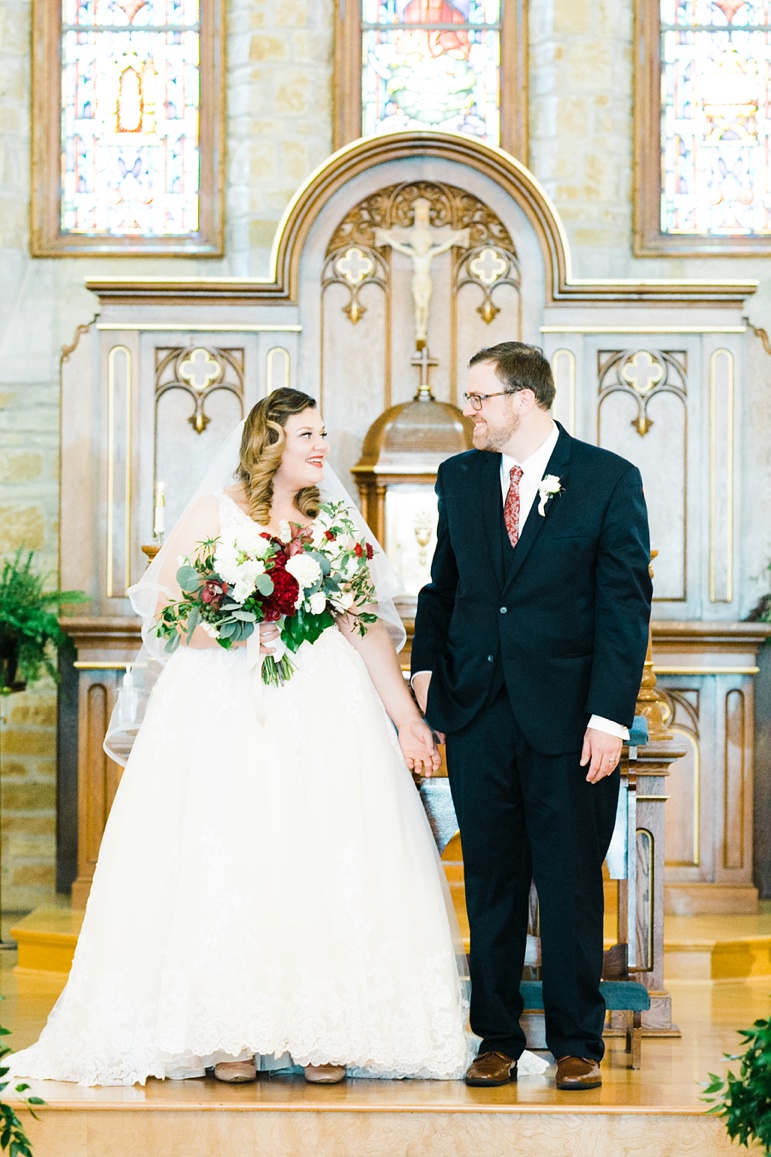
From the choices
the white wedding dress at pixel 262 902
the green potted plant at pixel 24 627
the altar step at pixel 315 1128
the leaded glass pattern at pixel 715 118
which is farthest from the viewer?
the leaded glass pattern at pixel 715 118

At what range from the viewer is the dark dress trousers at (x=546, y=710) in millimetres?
3578

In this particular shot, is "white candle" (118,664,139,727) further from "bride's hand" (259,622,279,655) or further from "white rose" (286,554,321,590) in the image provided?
"white rose" (286,554,321,590)

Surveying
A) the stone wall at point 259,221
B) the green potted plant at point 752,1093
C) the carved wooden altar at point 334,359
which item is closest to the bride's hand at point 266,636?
the green potted plant at point 752,1093

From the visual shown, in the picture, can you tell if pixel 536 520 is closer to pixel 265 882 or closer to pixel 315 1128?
pixel 265 882

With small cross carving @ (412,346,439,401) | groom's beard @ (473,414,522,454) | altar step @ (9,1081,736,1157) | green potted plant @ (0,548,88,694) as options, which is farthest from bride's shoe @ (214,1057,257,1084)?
small cross carving @ (412,346,439,401)

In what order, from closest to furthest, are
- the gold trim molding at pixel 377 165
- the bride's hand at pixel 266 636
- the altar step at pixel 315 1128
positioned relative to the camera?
1. the altar step at pixel 315 1128
2. the bride's hand at pixel 266 636
3. the gold trim molding at pixel 377 165

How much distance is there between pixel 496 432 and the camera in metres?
3.65

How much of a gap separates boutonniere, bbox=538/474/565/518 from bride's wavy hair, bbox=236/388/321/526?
0.68 m

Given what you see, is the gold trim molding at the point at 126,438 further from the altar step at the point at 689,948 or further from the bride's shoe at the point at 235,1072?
the bride's shoe at the point at 235,1072

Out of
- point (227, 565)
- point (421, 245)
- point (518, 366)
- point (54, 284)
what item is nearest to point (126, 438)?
point (54, 284)

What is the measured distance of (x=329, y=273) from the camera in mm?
7207

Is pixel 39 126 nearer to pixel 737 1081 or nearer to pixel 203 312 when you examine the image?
pixel 203 312

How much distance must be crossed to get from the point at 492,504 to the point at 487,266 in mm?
3755

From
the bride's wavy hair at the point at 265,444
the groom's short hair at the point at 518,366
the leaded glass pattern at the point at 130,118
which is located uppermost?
the leaded glass pattern at the point at 130,118
